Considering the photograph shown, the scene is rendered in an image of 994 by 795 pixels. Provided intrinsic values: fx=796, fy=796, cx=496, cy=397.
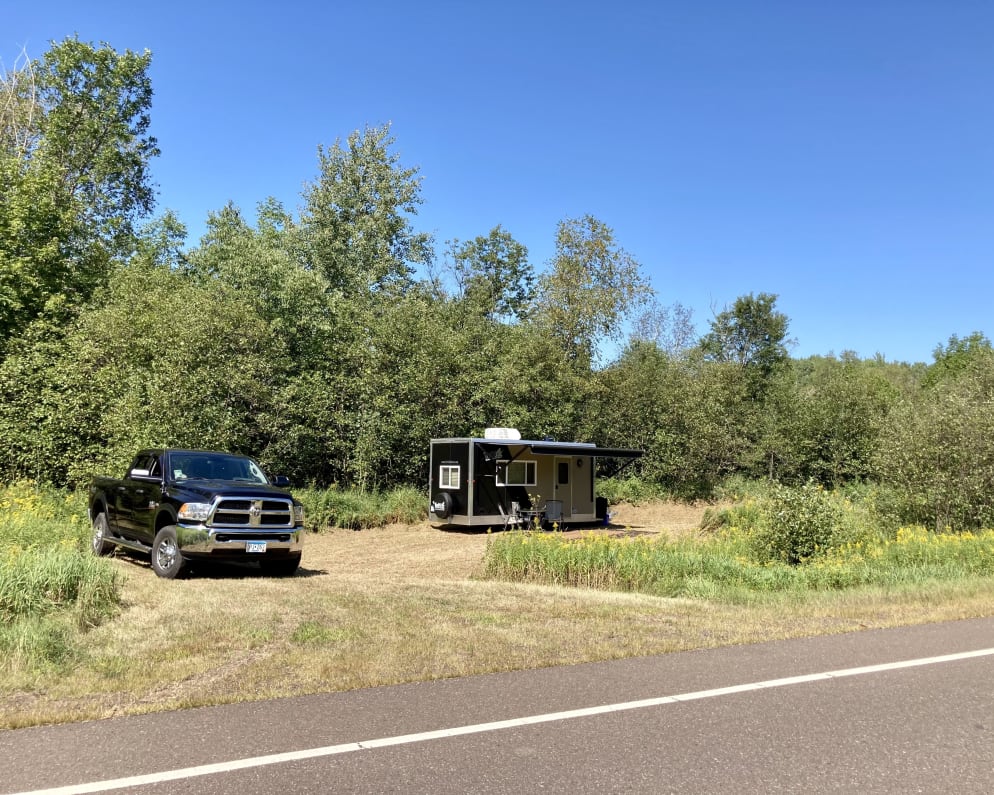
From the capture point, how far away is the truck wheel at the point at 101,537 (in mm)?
14000

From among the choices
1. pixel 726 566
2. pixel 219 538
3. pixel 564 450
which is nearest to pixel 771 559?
pixel 726 566

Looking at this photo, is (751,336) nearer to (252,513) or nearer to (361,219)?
(361,219)

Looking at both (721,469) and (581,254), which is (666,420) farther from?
(581,254)

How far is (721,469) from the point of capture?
1324 inches

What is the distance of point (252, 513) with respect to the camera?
12.1 meters

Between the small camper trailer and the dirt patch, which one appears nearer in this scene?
the dirt patch

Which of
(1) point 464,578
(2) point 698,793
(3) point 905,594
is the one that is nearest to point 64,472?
(1) point 464,578

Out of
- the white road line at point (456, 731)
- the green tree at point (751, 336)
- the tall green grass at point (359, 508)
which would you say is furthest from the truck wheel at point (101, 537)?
the green tree at point (751, 336)

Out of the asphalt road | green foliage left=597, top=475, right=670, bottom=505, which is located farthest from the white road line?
green foliage left=597, top=475, right=670, bottom=505

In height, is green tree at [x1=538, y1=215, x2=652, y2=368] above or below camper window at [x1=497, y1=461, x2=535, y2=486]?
above

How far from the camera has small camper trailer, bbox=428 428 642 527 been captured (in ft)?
72.9

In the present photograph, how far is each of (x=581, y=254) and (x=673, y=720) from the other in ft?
120

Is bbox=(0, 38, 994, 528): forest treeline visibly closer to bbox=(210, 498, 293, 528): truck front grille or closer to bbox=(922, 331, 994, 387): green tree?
bbox=(210, 498, 293, 528): truck front grille

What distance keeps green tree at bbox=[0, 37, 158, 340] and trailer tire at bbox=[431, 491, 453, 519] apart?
1385cm
